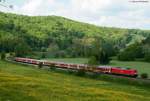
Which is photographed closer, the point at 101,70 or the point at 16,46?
the point at 101,70

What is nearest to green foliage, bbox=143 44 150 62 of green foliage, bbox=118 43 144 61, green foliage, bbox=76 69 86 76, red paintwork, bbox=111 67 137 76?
green foliage, bbox=118 43 144 61

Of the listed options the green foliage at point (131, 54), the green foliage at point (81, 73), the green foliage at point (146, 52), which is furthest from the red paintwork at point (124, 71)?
the green foliage at point (131, 54)

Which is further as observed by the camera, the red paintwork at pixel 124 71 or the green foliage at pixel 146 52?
the green foliage at pixel 146 52

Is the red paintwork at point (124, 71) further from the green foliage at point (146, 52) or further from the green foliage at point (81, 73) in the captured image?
the green foliage at point (146, 52)

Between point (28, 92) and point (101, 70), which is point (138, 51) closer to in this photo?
point (101, 70)

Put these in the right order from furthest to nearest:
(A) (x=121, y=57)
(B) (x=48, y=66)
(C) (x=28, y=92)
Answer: (A) (x=121, y=57) < (B) (x=48, y=66) < (C) (x=28, y=92)

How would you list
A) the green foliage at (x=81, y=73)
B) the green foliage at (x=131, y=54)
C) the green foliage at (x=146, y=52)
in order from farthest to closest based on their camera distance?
1. the green foliage at (x=131, y=54)
2. the green foliage at (x=146, y=52)
3. the green foliage at (x=81, y=73)

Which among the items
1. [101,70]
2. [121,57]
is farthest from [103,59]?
[101,70]

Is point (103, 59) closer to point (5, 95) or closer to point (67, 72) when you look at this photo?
point (67, 72)

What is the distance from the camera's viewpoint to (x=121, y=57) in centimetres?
18325

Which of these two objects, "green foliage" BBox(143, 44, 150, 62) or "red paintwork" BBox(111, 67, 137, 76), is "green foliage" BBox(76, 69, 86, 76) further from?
"green foliage" BBox(143, 44, 150, 62)

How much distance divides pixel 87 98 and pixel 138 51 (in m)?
150

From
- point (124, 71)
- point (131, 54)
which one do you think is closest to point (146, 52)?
point (131, 54)

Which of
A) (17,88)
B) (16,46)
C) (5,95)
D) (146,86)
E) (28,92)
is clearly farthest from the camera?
(16,46)
